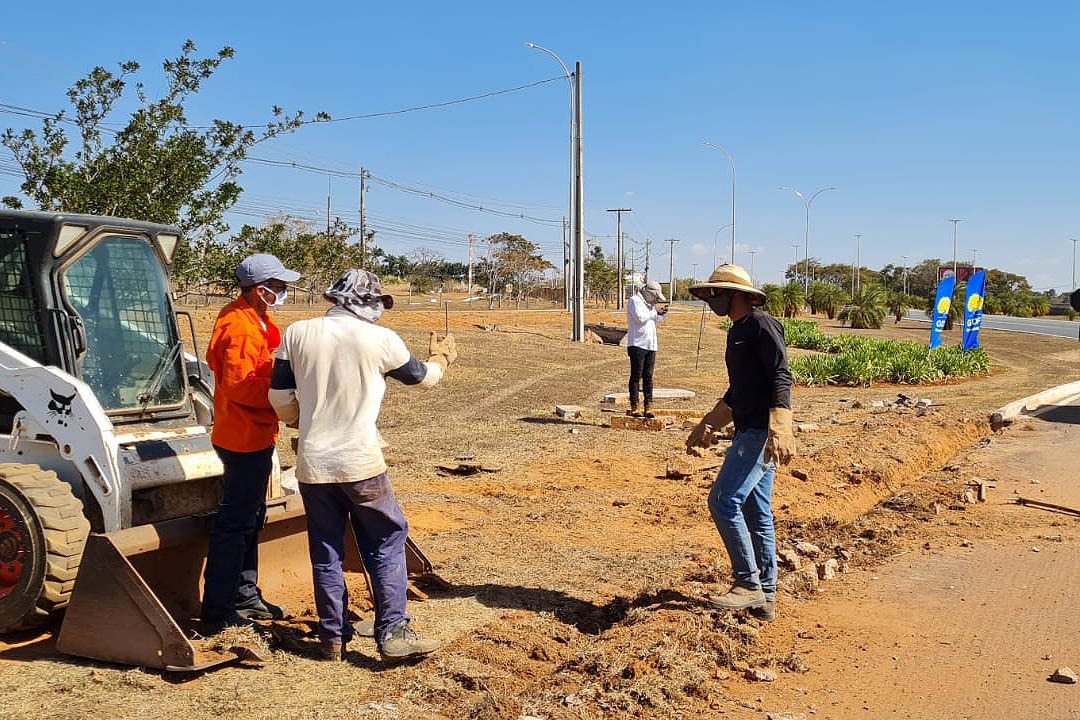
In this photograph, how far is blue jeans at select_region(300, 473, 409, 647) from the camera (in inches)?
194

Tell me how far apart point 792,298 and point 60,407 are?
53054 millimetres

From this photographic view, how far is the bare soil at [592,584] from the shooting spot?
183 inches

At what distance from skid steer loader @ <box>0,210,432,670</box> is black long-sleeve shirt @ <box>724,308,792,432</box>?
7.41 ft

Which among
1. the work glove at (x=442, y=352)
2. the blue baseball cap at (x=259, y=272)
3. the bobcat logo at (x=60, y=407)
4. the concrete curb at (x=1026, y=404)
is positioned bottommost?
the concrete curb at (x=1026, y=404)

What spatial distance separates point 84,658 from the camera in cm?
493

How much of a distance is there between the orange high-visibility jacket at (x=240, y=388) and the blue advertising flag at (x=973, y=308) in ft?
66.4

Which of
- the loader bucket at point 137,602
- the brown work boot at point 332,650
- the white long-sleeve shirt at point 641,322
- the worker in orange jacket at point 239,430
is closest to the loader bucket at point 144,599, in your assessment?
the loader bucket at point 137,602

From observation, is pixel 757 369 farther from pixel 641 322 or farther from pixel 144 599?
pixel 641 322

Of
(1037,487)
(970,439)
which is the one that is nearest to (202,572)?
(1037,487)

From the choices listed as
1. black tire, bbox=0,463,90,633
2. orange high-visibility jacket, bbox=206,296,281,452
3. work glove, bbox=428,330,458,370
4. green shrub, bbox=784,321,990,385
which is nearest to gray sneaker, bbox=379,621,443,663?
orange high-visibility jacket, bbox=206,296,281,452

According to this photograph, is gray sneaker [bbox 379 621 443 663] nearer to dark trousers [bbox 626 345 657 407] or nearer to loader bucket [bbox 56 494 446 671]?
loader bucket [bbox 56 494 446 671]

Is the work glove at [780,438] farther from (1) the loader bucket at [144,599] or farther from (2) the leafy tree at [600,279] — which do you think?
(2) the leafy tree at [600,279]

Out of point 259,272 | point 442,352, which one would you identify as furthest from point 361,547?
point 259,272

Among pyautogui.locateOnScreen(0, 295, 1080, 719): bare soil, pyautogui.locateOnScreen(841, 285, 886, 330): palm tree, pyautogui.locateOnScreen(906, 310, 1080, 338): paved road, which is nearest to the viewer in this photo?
pyautogui.locateOnScreen(0, 295, 1080, 719): bare soil
